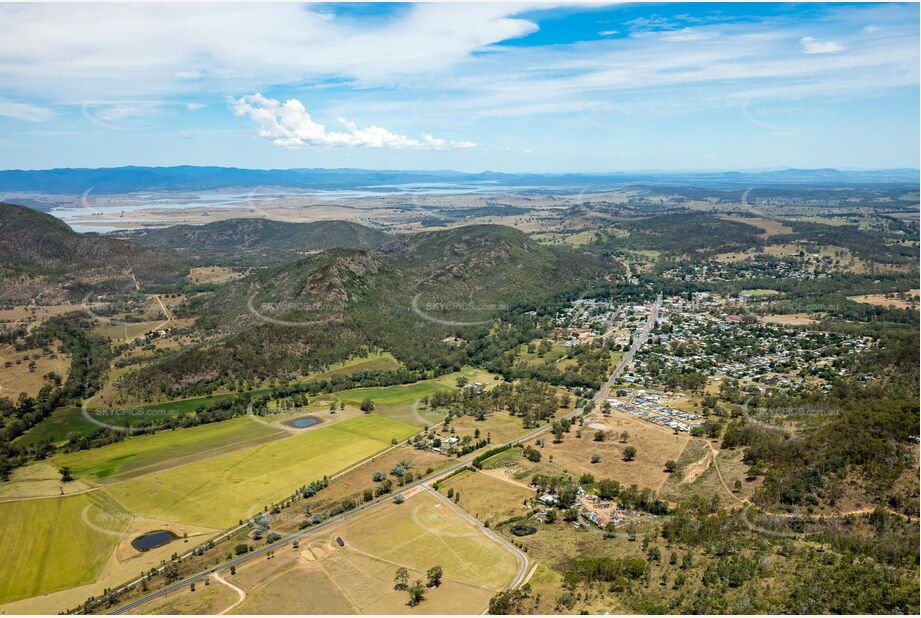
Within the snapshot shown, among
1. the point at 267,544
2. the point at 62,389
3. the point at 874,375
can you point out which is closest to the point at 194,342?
the point at 62,389

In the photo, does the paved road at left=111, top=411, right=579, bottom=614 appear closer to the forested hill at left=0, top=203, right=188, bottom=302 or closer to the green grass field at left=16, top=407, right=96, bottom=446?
the green grass field at left=16, top=407, right=96, bottom=446

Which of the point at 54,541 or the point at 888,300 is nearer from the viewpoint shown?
the point at 54,541

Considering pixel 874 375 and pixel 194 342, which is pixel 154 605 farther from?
pixel 874 375

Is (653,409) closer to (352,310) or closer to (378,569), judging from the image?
(378,569)

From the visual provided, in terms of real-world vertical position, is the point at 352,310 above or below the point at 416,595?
above

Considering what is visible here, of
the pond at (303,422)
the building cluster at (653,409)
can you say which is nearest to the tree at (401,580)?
the pond at (303,422)

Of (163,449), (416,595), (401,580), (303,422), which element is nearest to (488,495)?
(401,580)

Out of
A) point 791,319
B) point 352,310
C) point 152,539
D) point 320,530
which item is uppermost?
point 352,310
